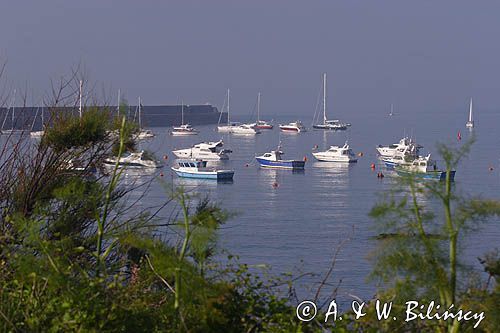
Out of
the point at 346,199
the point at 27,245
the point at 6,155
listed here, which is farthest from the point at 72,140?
the point at 346,199

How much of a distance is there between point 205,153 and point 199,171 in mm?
10918

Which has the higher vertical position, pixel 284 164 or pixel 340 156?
pixel 340 156

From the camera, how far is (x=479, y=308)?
8.66 feet

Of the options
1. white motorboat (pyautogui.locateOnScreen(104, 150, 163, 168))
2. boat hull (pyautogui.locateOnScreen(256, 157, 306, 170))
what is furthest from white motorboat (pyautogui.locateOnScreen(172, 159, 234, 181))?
white motorboat (pyautogui.locateOnScreen(104, 150, 163, 168))

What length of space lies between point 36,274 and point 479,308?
1.40 metres

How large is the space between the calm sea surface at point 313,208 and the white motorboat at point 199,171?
22.3 inches

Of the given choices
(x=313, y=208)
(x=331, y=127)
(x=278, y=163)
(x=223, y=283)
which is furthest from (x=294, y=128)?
(x=223, y=283)

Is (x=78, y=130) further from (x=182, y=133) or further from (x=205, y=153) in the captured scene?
(x=182, y=133)

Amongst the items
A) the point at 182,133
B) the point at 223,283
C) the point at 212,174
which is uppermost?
the point at 223,283

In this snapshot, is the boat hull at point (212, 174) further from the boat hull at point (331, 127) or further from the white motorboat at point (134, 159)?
the boat hull at point (331, 127)

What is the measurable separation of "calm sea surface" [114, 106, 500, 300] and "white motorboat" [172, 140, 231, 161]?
27.0 inches

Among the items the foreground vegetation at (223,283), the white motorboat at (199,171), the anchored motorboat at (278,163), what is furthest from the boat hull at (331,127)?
the foreground vegetation at (223,283)

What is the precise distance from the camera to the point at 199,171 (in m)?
38.1

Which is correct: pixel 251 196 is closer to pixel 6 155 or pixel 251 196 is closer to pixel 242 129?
pixel 6 155
